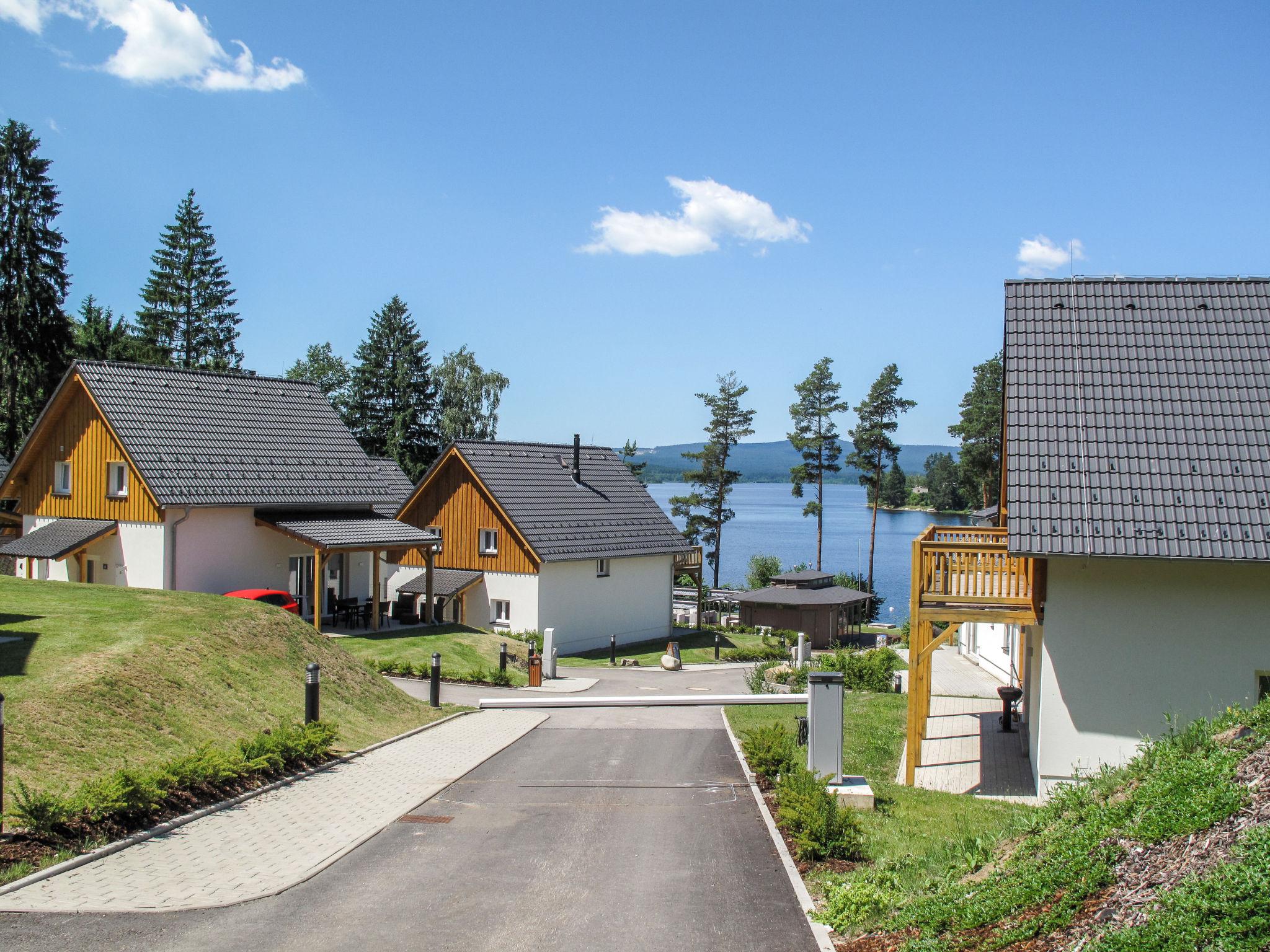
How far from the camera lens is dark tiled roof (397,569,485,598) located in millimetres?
34531

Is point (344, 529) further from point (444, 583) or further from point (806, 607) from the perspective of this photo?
point (806, 607)

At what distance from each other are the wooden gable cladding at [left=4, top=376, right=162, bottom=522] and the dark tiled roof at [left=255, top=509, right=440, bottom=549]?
11.5 feet

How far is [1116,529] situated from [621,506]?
27.4 m

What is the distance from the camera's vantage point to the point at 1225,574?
1368 centimetres

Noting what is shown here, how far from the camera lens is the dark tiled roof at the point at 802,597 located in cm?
4025

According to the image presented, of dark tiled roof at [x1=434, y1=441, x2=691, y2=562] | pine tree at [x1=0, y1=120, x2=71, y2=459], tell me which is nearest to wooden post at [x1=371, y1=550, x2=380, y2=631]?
dark tiled roof at [x1=434, y1=441, x2=691, y2=562]

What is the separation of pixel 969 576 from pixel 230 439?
24.1m

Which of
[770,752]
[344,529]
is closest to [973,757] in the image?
[770,752]

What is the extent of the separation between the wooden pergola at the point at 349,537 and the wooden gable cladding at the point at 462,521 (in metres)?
2.57

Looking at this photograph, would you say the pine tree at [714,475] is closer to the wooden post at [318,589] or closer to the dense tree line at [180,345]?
the dense tree line at [180,345]

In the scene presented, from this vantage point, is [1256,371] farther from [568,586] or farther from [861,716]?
[568,586]

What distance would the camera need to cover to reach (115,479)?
1176 inches

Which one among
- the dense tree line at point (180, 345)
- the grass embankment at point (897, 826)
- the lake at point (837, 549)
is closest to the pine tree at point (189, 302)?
the dense tree line at point (180, 345)

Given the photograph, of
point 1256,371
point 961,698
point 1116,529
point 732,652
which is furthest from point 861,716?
point 732,652
